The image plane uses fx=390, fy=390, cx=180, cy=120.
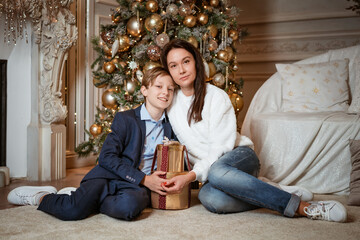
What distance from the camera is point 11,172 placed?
3.15m

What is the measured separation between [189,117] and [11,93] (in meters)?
1.68

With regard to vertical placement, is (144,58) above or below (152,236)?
above

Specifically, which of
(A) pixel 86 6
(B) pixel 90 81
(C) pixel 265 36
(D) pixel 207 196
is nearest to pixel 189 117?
(D) pixel 207 196

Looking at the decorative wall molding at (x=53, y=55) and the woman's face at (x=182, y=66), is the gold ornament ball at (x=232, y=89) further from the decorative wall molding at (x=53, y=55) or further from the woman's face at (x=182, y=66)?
the decorative wall molding at (x=53, y=55)

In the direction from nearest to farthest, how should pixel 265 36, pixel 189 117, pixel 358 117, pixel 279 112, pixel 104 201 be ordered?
pixel 104 201 → pixel 189 117 → pixel 358 117 → pixel 279 112 → pixel 265 36

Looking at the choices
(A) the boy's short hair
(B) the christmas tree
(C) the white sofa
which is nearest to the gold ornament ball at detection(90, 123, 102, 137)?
(B) the christmas tree

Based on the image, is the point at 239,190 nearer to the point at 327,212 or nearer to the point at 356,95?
the point at 327,212

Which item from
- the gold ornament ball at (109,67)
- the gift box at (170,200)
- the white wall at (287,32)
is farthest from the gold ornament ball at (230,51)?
the white wall at (287,32)

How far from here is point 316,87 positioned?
311cm

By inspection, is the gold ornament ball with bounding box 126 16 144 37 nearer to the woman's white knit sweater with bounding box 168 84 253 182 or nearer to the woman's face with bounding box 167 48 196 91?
the woman's face with bounding box 167 48 196 91

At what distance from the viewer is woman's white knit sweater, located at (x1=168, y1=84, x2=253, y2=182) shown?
219cm

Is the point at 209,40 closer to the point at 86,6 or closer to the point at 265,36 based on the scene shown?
the point at 86,6

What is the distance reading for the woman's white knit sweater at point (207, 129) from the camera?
2.19 metres

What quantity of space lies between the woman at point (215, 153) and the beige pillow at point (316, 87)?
977mm
